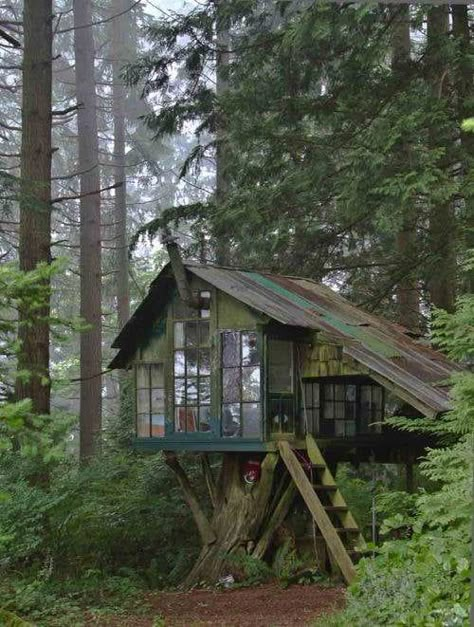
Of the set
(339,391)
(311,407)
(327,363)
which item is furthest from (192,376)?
(339,391)

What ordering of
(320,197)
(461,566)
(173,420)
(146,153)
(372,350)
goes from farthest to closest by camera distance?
(146,153) → (320,197) → (173,420) → (372,350) → (461,566)

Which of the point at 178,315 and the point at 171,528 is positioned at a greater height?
the point at 178,315

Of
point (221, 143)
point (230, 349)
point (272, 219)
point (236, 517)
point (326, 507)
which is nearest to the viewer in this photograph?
point (326, 507)

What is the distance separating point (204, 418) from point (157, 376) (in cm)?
107

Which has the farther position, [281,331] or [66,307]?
[66,307]

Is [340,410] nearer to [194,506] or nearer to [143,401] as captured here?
[194,506]

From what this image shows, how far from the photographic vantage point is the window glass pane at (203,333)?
11.1 meters

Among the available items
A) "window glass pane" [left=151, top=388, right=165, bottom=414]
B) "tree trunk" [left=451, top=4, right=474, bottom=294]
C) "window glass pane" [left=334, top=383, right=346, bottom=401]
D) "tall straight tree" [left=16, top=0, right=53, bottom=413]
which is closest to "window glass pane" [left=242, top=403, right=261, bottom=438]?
"window glass pane" [left=151, top=388, right=165, bottom=414]

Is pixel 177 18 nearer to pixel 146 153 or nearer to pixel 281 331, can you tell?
pixel 281 331

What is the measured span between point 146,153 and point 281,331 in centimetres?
2253

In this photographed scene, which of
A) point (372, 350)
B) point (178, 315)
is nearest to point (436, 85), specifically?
point (372, 350)

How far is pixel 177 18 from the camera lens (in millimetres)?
13977

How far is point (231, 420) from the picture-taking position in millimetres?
10695

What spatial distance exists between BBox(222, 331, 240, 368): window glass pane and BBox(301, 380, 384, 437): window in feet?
3.36
